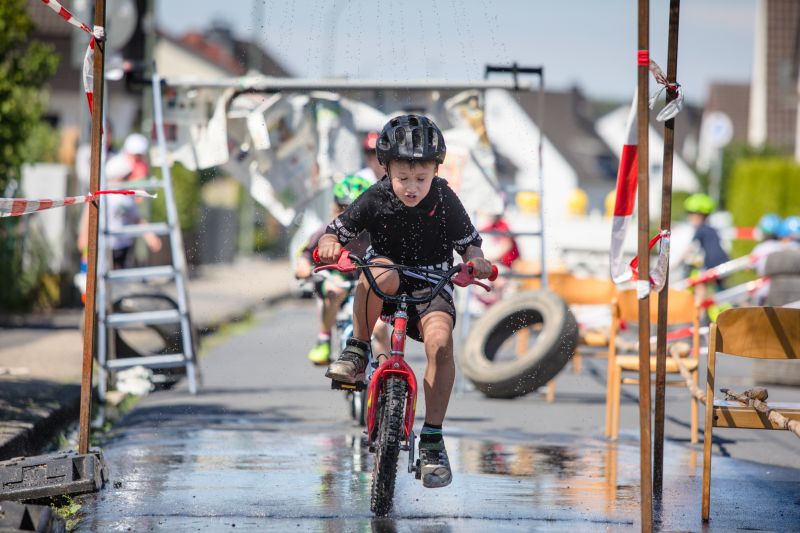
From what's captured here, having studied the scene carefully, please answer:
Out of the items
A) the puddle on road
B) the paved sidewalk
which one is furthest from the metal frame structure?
the puddle on road

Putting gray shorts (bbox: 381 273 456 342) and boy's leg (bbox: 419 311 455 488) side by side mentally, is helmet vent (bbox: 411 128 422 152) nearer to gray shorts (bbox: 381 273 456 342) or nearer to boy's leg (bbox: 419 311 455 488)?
gray shorts (bbox: 381 273 456 342)

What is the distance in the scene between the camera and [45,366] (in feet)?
39.2

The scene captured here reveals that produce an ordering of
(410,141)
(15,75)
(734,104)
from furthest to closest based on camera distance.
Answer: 1. (734,104)
2. (15,75)
3. (410,141)

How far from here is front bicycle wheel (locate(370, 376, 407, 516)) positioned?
6.16 meters

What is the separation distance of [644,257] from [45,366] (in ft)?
24.9

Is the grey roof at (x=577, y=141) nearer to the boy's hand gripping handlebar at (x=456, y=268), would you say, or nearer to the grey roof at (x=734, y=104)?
the grey roof at (x=734, y=104)

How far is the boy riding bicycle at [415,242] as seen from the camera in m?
6.40

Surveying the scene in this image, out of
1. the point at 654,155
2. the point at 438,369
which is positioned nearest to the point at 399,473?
the point at 438,369

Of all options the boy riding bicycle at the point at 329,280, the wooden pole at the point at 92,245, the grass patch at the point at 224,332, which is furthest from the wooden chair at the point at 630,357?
the grass patch at the point at 224,332

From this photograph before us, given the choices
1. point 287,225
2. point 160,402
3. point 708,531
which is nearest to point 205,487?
point 708,531

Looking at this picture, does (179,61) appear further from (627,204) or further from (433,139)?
(627,204)

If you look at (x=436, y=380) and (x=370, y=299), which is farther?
(x=370, y=299)

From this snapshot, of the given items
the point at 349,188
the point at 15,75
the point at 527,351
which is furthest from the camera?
the point at 15,75

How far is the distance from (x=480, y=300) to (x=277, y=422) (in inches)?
215
